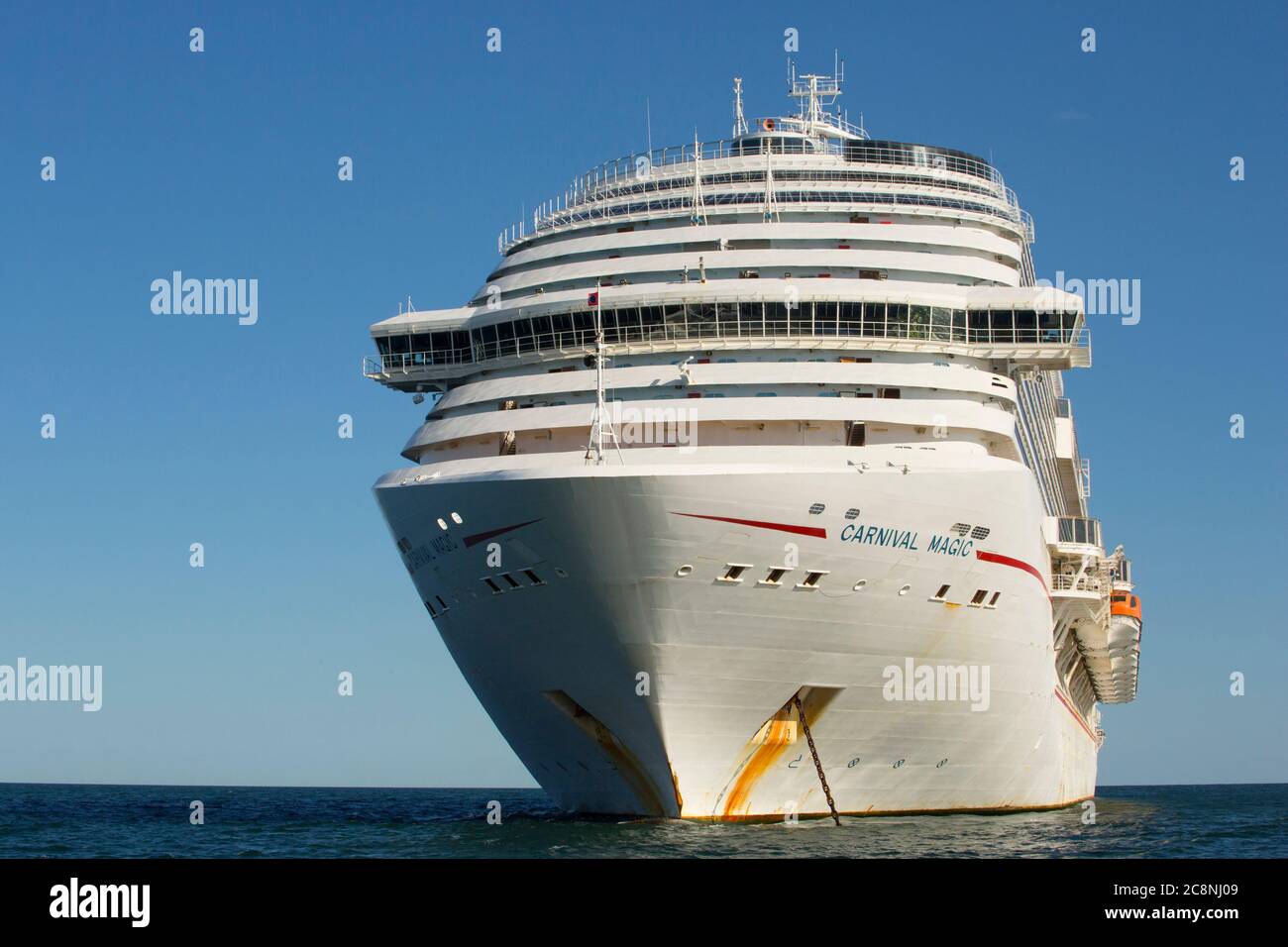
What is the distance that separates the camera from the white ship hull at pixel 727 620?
31.4m

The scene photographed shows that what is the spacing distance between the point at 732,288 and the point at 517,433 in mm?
5775

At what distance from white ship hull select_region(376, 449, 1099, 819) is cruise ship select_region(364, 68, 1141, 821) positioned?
6cm

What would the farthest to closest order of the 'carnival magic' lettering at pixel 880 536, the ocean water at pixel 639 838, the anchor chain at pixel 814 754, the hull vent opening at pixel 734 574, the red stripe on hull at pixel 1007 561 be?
the red stripe on hull at pixel 1007 561
the anchor chain at pixel 814 754
the 'carnival magic' lettering at pixel 880 536
the hull vent opening at pixel 734 574
the ocean water at pixel 639 838

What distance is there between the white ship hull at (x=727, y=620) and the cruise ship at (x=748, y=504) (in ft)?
0.20

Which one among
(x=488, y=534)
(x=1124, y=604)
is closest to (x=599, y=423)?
(x=488, y=534)

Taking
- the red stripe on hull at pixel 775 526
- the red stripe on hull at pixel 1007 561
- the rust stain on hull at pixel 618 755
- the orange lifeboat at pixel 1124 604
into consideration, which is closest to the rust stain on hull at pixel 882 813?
the rust stain on hull at pixel 618 755

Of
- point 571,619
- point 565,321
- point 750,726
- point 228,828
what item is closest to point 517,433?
point 565,321

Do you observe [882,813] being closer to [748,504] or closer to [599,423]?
[748,504]

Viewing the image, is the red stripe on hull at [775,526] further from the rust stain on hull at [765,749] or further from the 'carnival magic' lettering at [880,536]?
the rust stain on hull at [765,749]

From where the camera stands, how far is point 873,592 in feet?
108

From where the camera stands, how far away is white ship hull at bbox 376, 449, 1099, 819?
103 feet

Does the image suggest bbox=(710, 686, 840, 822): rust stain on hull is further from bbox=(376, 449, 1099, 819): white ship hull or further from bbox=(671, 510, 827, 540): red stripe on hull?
bbox=(671, 510, 827, 540): red stripe on hull

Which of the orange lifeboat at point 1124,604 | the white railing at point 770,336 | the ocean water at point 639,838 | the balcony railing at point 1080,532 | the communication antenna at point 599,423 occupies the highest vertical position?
the white railing at point 770,336

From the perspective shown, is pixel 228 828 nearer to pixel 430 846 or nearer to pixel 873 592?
pixel 430 846
